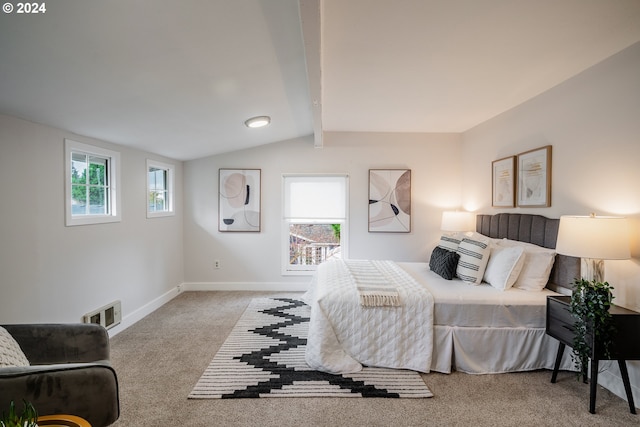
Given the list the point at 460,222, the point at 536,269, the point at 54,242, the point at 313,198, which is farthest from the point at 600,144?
the point at 54,242

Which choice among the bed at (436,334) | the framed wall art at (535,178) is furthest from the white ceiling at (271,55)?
the bed at (436,334)

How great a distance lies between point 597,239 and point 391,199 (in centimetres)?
276

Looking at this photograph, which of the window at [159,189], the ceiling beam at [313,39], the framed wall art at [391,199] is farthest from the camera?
the framed wall art at [391,199]

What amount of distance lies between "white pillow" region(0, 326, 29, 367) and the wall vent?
141cm

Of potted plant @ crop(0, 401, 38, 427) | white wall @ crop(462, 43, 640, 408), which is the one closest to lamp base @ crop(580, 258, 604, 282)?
white wall @ crop(462, 43, 640, 408)

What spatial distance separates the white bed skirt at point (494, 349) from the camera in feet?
8.26

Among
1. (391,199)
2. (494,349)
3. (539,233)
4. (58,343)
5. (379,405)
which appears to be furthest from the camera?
(391,199)

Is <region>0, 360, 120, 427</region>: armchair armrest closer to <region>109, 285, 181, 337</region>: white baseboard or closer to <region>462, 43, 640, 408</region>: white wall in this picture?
<region>109, 285, 181, 337</region>: white baseboard

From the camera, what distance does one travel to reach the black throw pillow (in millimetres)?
3113

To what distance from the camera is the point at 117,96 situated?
7.47ft

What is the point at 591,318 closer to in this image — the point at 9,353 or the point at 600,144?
the point at 600,144

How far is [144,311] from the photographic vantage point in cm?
378

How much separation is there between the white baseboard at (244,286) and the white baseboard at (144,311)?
0.82ft

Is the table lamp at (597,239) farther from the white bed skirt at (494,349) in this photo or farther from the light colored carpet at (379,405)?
the light colored carpet at (379,405)
